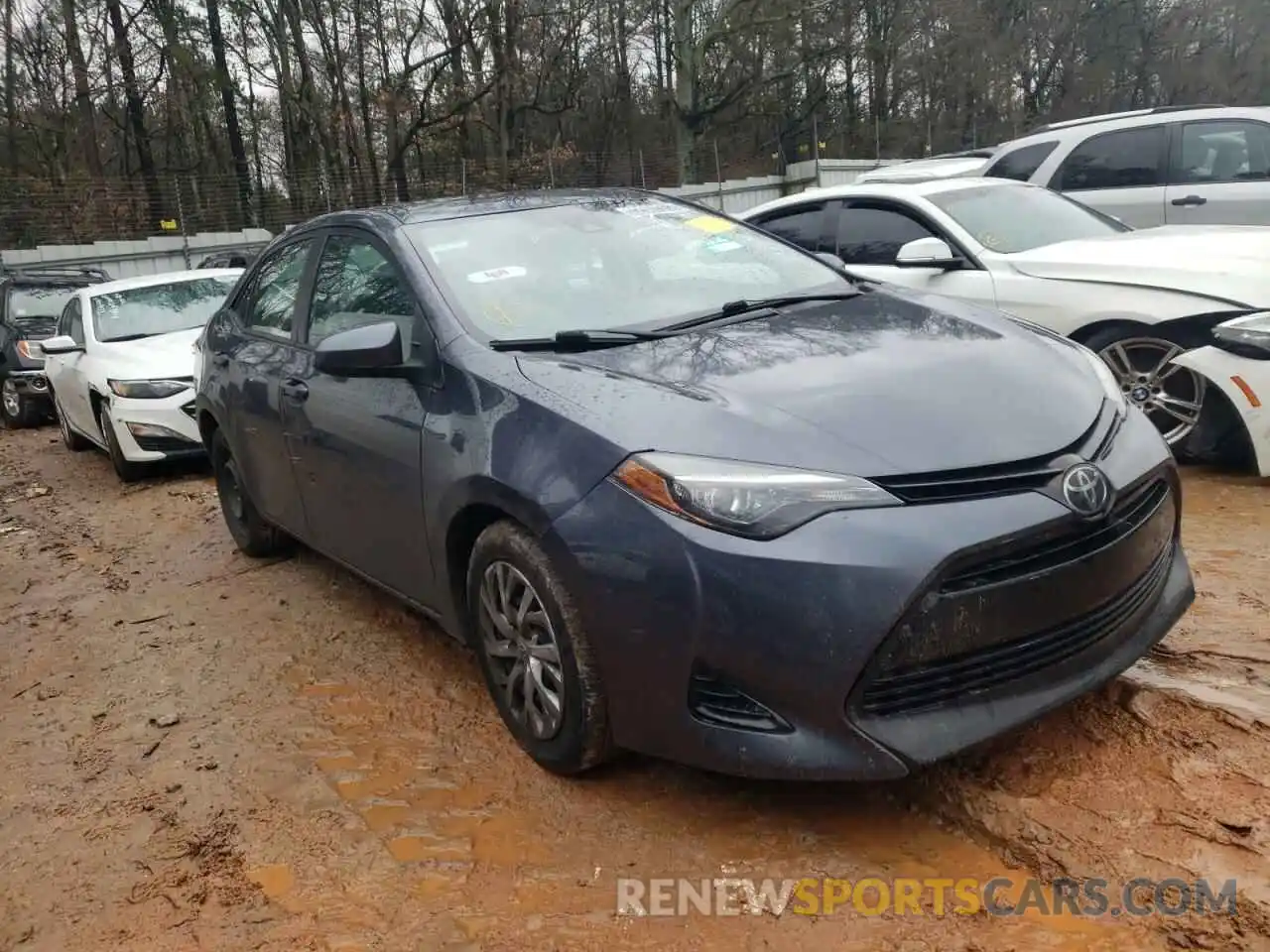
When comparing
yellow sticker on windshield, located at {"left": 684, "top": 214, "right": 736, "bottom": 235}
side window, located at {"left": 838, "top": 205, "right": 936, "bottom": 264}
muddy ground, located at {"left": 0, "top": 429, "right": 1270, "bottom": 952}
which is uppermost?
yellow sticker on windshield, located at {"left": 684, "top": 214, "right": 736, "bottom": 235}

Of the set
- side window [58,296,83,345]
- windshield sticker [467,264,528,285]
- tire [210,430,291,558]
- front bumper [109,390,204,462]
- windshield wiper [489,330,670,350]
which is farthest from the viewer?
side window [58,296,83,345]

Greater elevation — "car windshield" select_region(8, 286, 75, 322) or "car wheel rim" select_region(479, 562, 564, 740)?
"car windshield" select_region(8, 286, 75, 322)

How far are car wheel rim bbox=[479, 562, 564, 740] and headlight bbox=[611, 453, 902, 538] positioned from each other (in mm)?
543

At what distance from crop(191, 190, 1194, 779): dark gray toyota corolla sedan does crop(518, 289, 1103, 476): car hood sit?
0.4 inches

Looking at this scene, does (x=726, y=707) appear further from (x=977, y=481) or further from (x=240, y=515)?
(x=240, y=515)

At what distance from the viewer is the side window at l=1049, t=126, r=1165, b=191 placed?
332 inches

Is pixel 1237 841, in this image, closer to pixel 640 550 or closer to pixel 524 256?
pixel 640 550

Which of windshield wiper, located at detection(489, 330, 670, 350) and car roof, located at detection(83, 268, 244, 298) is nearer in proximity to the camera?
windshield wiper, located at detection(489, 330, 670, 350)

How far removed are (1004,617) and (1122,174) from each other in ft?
24.7

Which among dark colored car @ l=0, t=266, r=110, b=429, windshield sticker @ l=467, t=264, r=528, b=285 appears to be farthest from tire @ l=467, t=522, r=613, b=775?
dark colored car @ l=0, t=266, r=110, b=429

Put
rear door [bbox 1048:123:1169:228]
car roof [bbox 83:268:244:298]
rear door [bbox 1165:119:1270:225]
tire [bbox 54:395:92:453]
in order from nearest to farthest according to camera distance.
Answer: rear door [bbox 1165:119:1270:225] → rear door [bbox 1048:123:1169:228] → car roof [bbox 83:268:244:298] → tire [bbox 54:395:92:453]

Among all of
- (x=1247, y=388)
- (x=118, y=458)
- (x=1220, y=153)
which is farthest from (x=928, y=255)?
(x=118, y=458)

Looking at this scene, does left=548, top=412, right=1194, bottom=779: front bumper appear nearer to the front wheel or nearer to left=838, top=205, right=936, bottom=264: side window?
the front wheel

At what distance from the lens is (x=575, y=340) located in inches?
121
